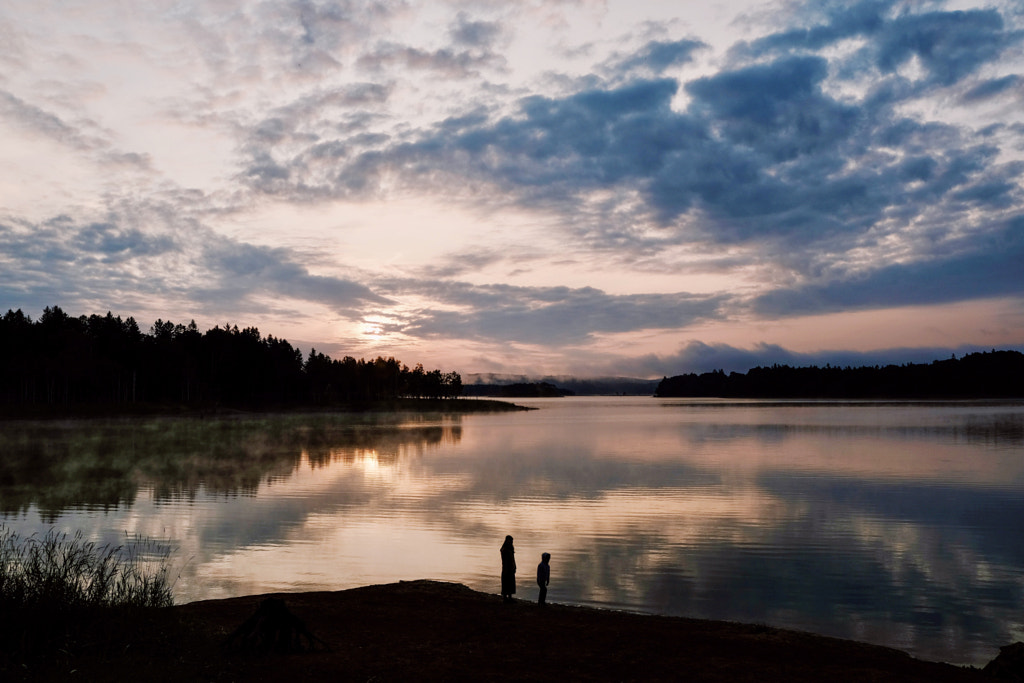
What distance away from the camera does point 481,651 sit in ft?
55.3

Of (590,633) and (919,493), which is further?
(919,493)

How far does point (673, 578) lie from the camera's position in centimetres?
2639

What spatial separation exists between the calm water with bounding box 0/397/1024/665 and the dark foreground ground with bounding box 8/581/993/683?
11.8 feet

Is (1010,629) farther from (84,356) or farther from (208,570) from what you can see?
(84,356)

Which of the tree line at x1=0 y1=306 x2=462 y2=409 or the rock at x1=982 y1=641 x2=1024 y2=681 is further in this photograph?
the tree line at x1=0 y1=306 x2=462 y2=409

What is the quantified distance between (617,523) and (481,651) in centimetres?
2191

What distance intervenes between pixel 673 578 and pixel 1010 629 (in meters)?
10.4

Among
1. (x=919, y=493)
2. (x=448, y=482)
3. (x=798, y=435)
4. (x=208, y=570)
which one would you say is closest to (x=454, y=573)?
(x=208, y=570)

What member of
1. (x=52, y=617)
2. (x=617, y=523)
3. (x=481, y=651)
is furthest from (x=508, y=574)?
(x=617, y=523)

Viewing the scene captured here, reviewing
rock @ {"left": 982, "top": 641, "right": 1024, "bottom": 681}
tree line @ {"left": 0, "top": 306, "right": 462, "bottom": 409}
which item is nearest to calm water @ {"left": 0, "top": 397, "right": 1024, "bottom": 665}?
rock @ {"left": 982, "top": 641, "right": 1024, "bottom": 681}

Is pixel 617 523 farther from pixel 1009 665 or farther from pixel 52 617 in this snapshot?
pixel 52 617

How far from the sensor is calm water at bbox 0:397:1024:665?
2403 centimetres

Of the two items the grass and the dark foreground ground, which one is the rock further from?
the grass

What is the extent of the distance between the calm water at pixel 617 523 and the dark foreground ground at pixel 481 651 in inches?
142
